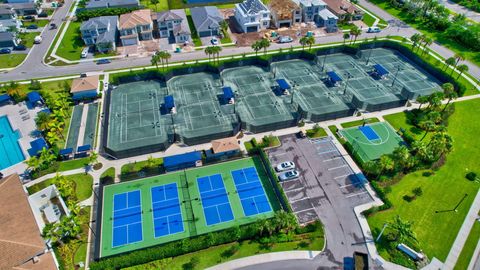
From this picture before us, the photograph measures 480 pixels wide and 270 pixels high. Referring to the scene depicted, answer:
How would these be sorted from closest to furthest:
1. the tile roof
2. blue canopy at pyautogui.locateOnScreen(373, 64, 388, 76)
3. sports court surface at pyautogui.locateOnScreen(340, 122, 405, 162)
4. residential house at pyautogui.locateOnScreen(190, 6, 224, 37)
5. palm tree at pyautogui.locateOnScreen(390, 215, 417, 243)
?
palm tree at pyautogui.locateOnScreen(390, 215, 417, 243)
sports court surface at pyautogui.locateOnScreen(340, 122, 405, 162)
blue canopy at pyautogui.locateOnScreen(373, 64, 388, 76)
the tile roof
residential house at pyautogui.locateOnScreen(190, 6, 224, 37)

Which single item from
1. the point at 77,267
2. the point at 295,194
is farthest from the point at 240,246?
the point at 77,267

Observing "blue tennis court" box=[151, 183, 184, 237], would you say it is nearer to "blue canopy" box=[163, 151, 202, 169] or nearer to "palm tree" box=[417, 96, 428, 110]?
"blue canopy" box=[163, 151, 202, 169]

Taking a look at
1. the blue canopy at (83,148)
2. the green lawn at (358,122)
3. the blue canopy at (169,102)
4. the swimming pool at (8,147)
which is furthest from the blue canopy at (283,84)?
the swimming pool at (8,147)

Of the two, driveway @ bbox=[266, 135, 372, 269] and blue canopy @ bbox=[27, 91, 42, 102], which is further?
blue canopy @ bbox=[27, 91, 42, 102]

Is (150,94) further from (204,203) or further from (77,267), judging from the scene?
(77,267)

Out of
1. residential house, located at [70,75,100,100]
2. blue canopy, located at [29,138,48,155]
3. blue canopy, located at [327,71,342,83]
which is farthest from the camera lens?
blue canopy, located at [327,71,342,83]

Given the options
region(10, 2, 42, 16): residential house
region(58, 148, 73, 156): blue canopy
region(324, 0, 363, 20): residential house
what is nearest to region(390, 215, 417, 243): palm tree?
region(58, 148, 73, 156): blue canopy

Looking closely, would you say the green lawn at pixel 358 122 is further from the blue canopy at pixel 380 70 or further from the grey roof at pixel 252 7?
the grey roof at pixel 252 7
